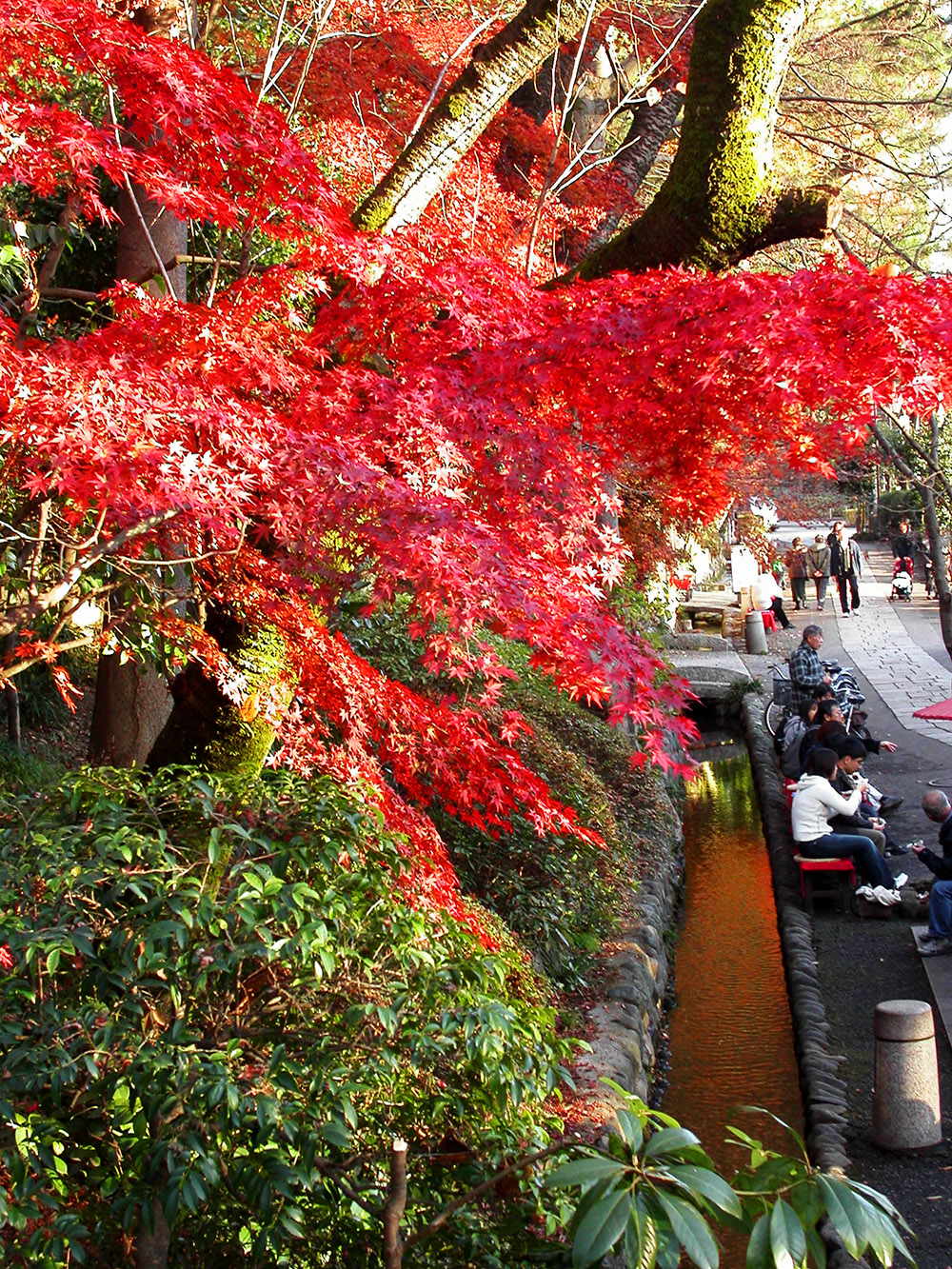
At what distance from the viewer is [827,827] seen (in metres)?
A: 9.29

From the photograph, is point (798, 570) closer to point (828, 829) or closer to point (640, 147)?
point (640, 147)

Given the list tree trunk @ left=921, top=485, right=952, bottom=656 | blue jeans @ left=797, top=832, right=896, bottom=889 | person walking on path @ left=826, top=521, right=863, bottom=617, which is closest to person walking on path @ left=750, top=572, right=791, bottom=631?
person walking on path @ left=826, top=521, right=863, bottom=617

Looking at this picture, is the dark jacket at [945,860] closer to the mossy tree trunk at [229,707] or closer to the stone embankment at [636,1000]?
the stone embankment at [636,1000]

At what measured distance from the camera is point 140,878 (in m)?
3.27

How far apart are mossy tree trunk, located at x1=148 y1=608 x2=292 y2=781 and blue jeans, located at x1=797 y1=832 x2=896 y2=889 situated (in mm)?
5799

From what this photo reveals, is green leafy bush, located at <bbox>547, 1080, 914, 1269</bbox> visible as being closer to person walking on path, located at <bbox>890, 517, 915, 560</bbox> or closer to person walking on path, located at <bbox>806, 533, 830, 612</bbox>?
person walking on path, located at <bbox>806, 533, 830, 612</bbox>

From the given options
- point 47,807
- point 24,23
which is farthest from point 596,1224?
point 24,23

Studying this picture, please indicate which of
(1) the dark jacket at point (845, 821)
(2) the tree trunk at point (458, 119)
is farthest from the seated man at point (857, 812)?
(2) the tree trunk at point (458, 119)

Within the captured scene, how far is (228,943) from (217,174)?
3074 mm

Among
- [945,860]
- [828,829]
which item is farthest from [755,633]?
[945,860]

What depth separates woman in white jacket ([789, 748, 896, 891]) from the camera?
9055 millimetres

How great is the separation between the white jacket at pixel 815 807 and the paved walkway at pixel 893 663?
14.6ft

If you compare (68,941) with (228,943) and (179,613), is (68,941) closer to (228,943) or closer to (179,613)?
(228,943)

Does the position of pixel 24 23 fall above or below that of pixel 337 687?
above
